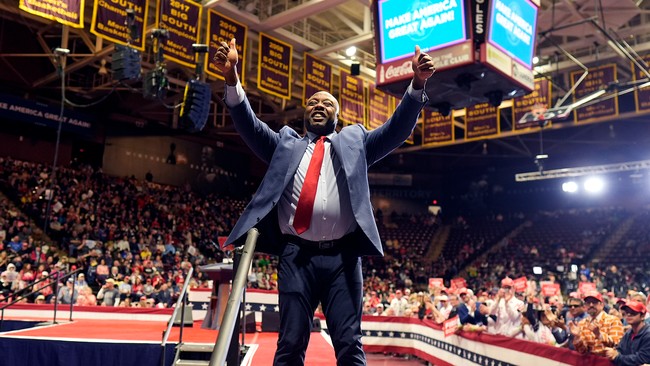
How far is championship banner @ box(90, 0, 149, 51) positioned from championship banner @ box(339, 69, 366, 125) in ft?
22.0

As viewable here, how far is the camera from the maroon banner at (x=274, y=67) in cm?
1518

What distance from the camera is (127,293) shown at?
13820 mm

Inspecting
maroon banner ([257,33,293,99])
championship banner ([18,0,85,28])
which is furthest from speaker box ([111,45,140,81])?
maroon banner ([257,33,293,99])

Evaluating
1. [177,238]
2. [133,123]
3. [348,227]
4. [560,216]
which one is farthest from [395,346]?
[560,216]

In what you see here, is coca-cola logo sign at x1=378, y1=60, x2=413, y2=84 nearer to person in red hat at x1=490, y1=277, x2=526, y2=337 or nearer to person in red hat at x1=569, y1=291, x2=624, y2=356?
person in red hat at x1=490, y1=277, x2=526, y2=337

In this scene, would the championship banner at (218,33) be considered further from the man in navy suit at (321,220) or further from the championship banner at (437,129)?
the man in navy suit at (321,220)

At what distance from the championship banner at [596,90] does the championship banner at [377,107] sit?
5.93m

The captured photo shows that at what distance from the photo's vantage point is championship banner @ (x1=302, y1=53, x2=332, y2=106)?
1716 cm

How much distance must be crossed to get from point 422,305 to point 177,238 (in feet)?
32.6

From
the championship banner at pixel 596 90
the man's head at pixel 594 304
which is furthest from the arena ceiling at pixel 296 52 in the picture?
the man's head at pixel 594 304

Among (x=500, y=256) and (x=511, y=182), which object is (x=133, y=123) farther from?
(x=511, y=182)

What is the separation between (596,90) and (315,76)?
9.03m

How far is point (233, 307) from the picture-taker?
75.7 inches

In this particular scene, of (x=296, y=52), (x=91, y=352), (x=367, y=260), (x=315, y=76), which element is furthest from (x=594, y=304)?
(x=367, y=260)
